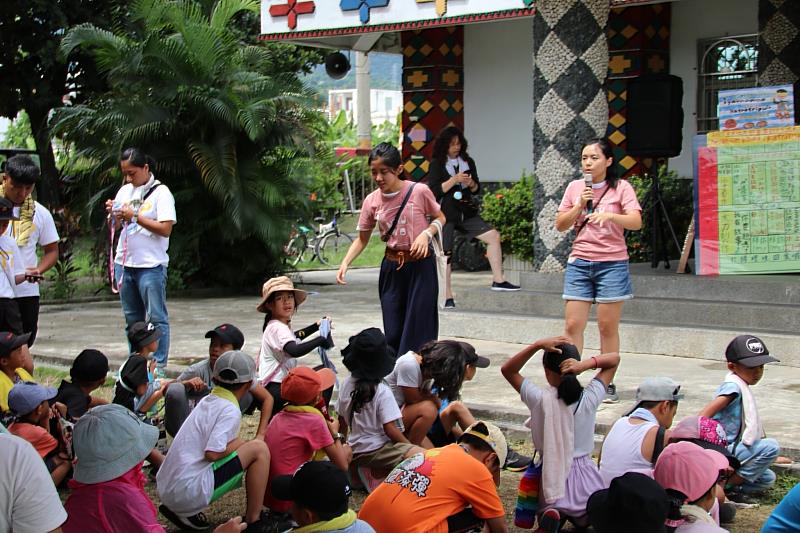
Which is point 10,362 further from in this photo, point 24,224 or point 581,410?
point 581,410

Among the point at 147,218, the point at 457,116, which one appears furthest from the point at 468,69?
the point at 147,218

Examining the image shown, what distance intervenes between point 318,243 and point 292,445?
1717 cm

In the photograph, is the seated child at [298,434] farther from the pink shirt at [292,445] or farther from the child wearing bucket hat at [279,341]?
the child wearing bucket hat at [279,341]

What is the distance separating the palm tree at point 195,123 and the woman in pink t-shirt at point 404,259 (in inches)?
271

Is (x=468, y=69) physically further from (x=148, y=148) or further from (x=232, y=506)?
(x=232, y=506)

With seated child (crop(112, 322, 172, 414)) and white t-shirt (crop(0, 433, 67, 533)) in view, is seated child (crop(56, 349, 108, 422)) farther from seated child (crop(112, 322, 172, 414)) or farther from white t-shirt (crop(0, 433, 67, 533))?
white t-shirt (crop(0, 433, 67, 533))

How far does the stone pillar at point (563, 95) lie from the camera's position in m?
10.6

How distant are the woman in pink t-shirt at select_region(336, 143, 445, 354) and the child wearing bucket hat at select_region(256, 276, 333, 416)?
31.8 inches

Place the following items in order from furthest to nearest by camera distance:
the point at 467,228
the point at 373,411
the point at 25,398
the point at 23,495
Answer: the point at 467,228 → the point at 373,411 → the point at 25,398 → the point at 23,495


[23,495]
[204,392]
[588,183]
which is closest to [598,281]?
[588,183]

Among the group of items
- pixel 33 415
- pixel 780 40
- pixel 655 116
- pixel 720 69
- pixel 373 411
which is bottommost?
pixel 373 411

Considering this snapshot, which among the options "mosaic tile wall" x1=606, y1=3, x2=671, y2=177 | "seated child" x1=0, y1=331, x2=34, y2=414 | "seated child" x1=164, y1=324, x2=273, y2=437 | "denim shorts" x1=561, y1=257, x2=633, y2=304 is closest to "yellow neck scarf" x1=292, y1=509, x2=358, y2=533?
"seated child" x1=164, y1=324, x2=273, y2=437

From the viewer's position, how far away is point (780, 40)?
41.8ft

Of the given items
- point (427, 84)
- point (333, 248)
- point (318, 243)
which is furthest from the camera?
point (333, 248)
